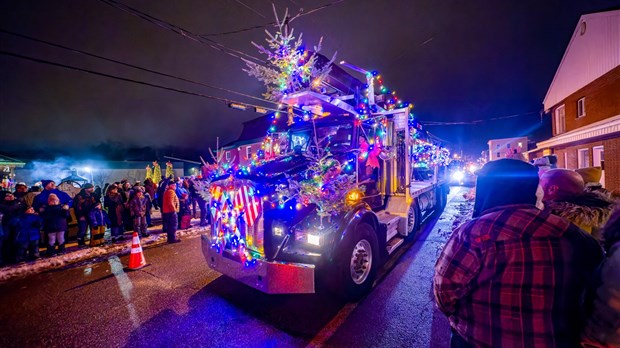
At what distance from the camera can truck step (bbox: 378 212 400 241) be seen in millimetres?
5149

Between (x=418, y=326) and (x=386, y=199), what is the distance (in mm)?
2923

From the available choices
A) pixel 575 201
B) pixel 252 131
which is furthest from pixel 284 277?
pixel 252 131

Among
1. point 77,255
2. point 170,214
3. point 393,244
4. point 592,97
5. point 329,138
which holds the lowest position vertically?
point 77,255

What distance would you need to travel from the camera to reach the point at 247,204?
12.9ft

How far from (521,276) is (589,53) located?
2024cm

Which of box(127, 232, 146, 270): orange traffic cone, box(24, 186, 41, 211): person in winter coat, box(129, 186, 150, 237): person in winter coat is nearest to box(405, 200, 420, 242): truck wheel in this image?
box(127, 232, 146, 270): orange traffic cone

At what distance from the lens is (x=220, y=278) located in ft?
16.3

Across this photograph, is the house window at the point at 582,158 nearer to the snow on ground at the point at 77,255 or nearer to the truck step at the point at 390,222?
the truck step at the point at 390,222

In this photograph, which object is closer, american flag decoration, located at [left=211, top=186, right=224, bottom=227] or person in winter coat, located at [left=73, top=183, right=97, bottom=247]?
american flag decoration, located at [left=211, top=186, right=224, bottom=227]

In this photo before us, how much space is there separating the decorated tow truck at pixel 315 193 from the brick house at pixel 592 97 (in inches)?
463

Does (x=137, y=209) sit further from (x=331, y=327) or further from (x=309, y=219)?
(x=331, y=327)

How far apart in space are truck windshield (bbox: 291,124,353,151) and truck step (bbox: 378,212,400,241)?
1.59 metres

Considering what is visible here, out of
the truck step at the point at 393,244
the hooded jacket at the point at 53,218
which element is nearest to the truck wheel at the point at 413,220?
the truck step at the point at 393,244

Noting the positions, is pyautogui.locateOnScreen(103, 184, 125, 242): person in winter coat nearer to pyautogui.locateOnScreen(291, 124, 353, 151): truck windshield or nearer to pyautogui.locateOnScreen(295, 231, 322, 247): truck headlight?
pyautogui.locateOnScreen(291, 124, 353, 151): truck windshield
